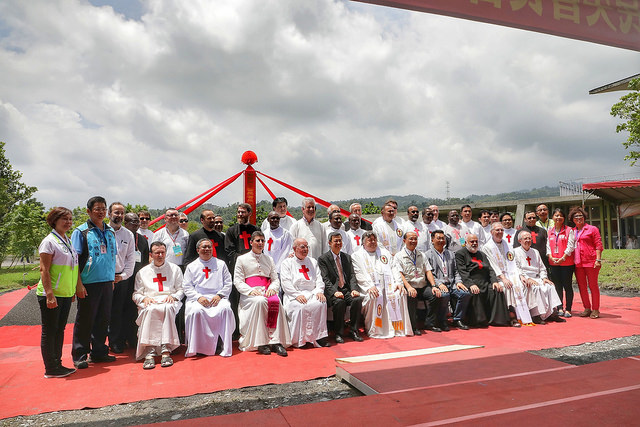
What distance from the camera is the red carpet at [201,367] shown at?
3.70 metres

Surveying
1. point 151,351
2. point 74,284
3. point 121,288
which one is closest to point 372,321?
point 151,351

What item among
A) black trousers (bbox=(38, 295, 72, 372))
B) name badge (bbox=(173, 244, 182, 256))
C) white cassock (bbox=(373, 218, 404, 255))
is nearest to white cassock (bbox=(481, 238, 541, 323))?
white cassock (bbox=(373, 218, 404, 255))

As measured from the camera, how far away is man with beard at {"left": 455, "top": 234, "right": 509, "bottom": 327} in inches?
255

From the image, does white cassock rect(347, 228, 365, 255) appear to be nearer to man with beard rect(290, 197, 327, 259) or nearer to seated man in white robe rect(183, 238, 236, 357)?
man with beard rect(290, 197, 327, 259)

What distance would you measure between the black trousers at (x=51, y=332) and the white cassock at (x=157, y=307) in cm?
80

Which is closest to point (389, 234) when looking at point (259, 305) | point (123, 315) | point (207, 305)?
point (259, 305)

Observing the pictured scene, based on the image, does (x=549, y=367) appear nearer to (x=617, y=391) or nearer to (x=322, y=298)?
(x=617, y=391)

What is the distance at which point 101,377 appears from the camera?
4.19 meters

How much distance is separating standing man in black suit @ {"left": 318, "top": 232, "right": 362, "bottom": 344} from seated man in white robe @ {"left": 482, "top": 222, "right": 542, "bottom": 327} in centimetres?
242

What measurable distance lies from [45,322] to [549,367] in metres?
4.89

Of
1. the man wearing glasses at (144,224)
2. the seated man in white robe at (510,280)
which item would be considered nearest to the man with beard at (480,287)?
the seated man in white robe at (510,280)

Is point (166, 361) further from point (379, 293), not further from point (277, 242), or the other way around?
point (379, 293)

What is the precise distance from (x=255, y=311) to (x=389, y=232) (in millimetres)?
2970

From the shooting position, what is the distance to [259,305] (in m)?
5.22
